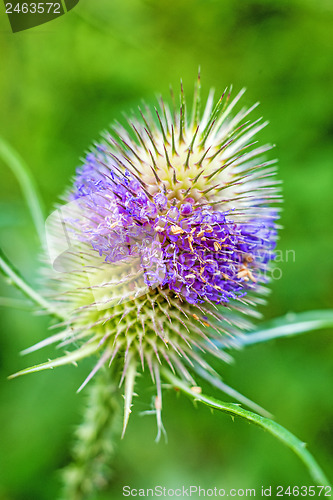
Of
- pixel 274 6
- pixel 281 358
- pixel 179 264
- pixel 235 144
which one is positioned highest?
pixel 274 6

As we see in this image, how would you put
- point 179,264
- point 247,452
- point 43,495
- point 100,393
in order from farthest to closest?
1. point 247,452
2. point 43,495
3. point 100,393
4. point 179,264

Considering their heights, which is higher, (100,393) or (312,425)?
(100,393)

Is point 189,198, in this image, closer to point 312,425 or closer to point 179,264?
point 179,264

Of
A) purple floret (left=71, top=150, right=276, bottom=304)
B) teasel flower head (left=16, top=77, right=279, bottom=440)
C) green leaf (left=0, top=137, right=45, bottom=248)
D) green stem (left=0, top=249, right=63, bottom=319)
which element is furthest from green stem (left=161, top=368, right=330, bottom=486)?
green leaf (left=0, top=137, right=45, bottom=248)

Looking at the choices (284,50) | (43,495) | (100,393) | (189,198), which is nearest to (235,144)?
(189,198)

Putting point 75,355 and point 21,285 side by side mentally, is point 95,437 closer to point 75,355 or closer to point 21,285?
point 75,355

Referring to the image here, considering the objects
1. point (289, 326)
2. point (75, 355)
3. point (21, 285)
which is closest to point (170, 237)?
point (75, 355)

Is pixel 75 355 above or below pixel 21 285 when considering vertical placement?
below
